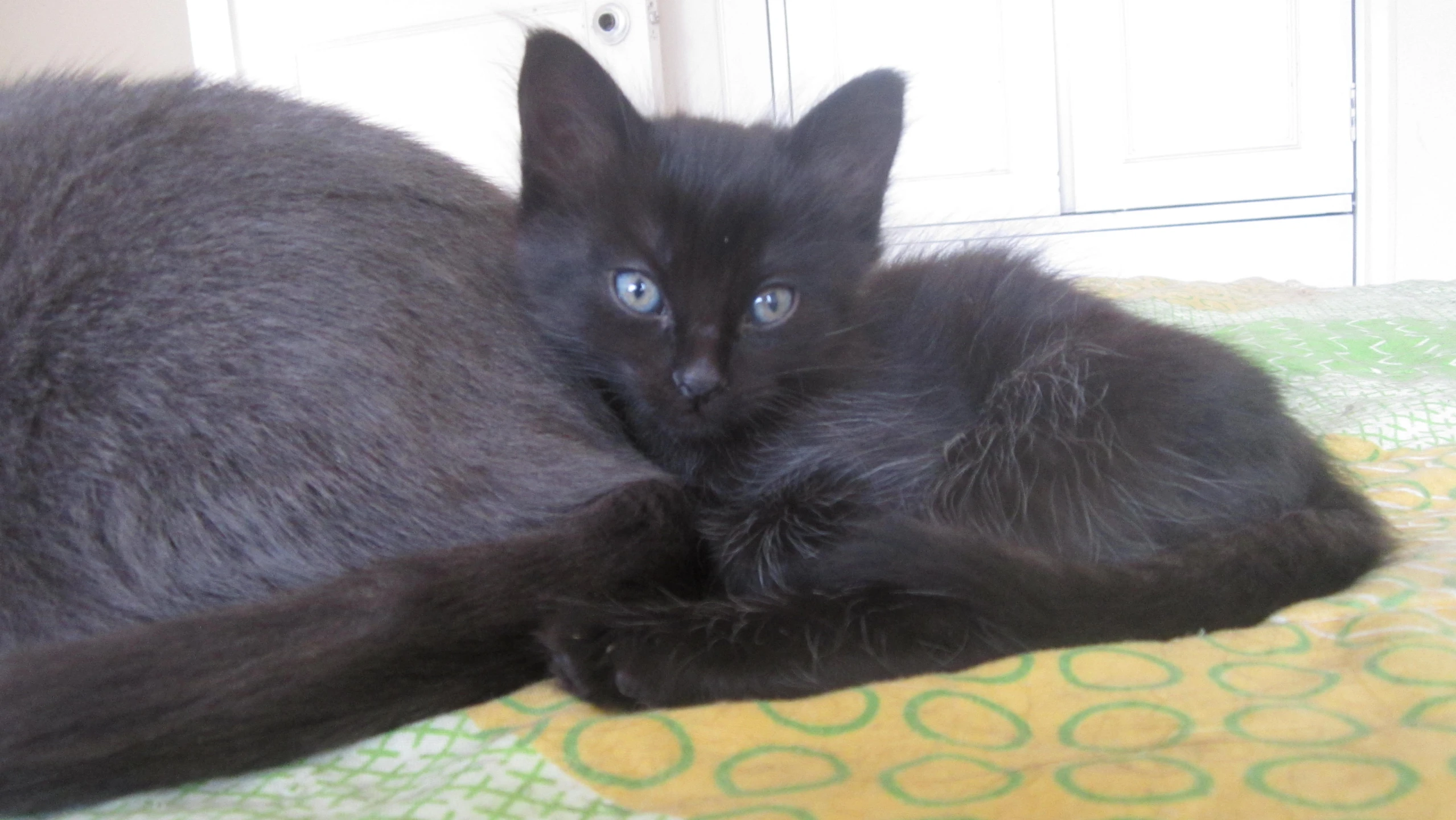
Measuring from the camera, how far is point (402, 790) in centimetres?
70

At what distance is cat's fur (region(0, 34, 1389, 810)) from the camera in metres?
0.79

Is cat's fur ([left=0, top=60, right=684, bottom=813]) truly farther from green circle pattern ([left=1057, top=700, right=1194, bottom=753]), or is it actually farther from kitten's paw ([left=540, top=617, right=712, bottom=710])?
green circle pattern ([left=1057, top=700, right=1194, bottom=753])

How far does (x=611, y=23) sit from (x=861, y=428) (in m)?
3.12

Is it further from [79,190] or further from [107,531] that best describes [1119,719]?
[79,190]

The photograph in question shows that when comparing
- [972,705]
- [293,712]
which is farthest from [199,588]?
[972,705]

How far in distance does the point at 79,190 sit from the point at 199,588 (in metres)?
0.40

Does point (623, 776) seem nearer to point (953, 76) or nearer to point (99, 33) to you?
point (953, 76)

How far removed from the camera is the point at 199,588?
849 mm

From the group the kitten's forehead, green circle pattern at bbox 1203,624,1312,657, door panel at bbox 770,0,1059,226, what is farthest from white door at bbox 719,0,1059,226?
green circle pattern at bbox 1203,624,1312,657

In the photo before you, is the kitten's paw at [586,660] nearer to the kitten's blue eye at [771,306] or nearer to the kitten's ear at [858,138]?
the kitten's blue eye at [771,306]

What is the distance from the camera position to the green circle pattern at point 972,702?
27.8 inches

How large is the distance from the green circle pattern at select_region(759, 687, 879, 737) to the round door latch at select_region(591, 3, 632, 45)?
11.4 ft

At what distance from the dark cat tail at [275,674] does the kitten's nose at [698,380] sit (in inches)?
10.1

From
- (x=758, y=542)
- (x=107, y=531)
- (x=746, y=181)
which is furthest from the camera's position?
(x=746, y=181)
